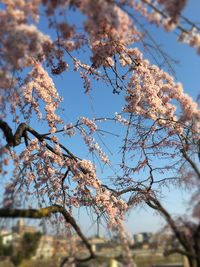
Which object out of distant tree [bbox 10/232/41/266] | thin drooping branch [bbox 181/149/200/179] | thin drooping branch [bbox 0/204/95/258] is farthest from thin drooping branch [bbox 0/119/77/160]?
thin drooping branch [bbox 181/149/200/179]

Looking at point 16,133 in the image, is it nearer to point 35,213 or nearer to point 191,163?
point 35,213

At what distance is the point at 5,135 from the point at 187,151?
15.3 ft

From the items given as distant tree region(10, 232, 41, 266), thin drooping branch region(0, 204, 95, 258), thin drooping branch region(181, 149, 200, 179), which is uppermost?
thin drooping branch region(181, 149, 200, 179)

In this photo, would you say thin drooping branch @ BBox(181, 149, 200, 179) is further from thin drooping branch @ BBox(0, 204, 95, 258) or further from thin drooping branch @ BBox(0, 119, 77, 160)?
thin drooping branch @ BBox(0, 119, 77, 160)

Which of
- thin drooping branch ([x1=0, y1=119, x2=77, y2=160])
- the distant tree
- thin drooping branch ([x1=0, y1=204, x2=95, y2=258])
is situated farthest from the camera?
thin drooping branch ([x1=0, y1=119, x2=77, y2=160])

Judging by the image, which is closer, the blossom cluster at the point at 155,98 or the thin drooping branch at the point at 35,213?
the thin drooping branch at the point at 35,213

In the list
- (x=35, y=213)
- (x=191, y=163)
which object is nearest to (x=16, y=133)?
(x=35, y=213)

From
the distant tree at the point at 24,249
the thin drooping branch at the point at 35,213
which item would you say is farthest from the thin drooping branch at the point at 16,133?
the distant tree at the point at 24,249

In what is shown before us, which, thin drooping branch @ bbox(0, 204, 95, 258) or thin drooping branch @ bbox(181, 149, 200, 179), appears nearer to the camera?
thin drooping branch @ bbox(0, 204, 95, 258)

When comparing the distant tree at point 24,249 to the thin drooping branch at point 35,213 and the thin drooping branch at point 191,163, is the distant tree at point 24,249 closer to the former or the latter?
the thin drooping branch at point 35,213

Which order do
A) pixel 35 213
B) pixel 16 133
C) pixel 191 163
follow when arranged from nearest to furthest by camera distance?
1. pixel 35 213
2. pixel 16 133
3. pixel 191 163

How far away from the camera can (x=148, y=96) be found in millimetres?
11734

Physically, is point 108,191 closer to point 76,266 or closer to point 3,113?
point 76,266

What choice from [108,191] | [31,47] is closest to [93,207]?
[108,191]
